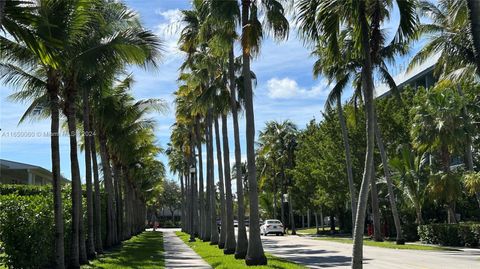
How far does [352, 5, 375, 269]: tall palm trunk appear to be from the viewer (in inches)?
420

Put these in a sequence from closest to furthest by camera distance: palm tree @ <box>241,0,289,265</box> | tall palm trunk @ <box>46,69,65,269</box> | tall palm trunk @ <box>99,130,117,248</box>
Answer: tall palm trunk @ <box>46,69,65,269</box> → palm tree @ <box>241,0,289,265</box> → tall palm trunk @ <box>99,130,117,248</box>

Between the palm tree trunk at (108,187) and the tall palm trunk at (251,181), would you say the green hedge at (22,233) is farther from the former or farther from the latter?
the palm tree trunk at (108,187)

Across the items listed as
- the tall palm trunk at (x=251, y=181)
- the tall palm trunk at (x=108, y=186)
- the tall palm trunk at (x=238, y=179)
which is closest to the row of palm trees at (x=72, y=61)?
the tall palm trunk at (x=108, y=186)

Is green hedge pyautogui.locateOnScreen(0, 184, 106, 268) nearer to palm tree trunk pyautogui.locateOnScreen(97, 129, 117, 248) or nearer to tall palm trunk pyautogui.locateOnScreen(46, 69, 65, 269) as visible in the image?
tall palm trunk pyautogui.locateOnScreen(46, 69, 65, 269)

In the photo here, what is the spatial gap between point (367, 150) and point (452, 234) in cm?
2069

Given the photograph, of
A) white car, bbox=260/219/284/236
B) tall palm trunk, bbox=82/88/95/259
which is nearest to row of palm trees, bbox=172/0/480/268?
tall palm trunk, bbox=82/88/95/259

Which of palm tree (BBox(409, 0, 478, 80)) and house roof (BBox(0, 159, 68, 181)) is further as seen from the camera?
house roof (BBox(0, 159, 68, 181))

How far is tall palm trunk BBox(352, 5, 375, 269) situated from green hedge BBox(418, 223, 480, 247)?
18.7 meters

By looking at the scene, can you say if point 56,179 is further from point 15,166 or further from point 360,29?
point 15,166

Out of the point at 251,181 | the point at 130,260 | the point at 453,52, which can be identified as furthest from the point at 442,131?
the point at 130,260

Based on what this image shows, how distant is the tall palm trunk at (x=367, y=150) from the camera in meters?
10.7

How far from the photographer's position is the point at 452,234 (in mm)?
29234

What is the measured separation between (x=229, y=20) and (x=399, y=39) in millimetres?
7180

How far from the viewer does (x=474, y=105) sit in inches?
1251
